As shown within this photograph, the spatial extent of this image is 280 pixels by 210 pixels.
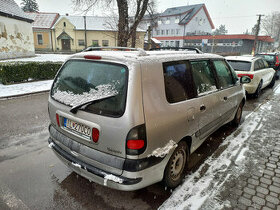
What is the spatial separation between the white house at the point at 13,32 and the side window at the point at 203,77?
20340 millimetres

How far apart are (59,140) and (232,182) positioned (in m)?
2.63

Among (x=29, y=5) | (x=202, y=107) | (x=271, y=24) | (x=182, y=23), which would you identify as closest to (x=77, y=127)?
(x=202, y=107)

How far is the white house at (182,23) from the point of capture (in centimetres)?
5656

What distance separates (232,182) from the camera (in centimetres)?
302

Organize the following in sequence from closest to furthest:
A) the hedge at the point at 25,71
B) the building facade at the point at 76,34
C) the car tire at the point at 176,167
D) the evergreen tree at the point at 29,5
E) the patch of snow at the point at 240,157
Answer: the car tire at the point at 176,167 < the patch of snow at the point at 240,157 < the hedge at the point at 25,71 < the building facade at the point at 76,34 < the evergreen tree at the point at 29,5

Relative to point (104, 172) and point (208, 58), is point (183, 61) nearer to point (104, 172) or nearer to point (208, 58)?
point (208, 58)

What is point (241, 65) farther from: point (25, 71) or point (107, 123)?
point (25, 71)

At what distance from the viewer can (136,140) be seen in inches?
81.0

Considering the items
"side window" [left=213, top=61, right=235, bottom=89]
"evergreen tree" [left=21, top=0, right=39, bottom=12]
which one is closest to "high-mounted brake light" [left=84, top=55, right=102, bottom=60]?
"side window" [left=213, top=61, right=235, bottom=89]

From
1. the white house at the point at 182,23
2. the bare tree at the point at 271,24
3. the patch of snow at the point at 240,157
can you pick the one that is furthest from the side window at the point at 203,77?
the bare tree at the point at 271,24

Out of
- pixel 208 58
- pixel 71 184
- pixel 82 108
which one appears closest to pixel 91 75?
pixel 82 108

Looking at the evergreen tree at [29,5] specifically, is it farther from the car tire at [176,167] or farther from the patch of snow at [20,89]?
the car tire at [176,167]

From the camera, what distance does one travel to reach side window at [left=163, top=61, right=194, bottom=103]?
247 centimetres

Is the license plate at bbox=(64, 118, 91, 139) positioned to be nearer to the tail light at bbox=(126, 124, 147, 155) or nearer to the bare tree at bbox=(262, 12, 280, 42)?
the tail light at bbox=(126, 124, 147, 155)
